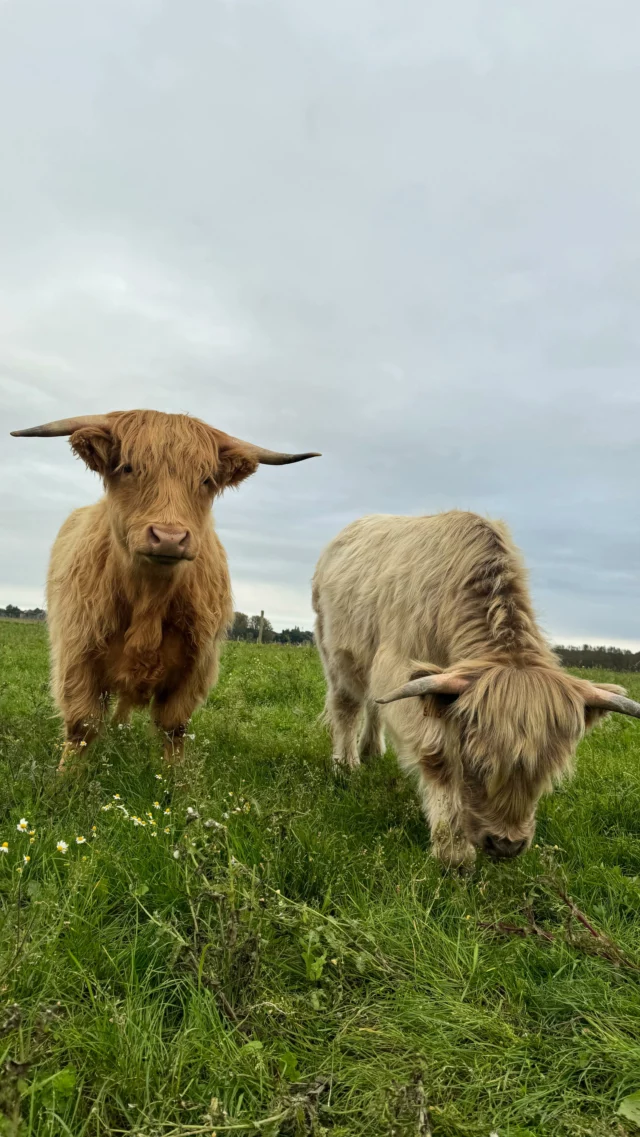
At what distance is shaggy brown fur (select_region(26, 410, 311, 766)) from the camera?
4.59m

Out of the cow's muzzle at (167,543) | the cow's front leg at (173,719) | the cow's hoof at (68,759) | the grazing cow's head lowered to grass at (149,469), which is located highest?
the grazing cow's head lowered to grass at (149,469)

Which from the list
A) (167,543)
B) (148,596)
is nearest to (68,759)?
(148,596)

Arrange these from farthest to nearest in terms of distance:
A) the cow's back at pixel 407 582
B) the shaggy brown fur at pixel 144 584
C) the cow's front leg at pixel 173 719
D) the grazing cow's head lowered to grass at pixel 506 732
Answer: the cow's front leg at pixel 173 719
the cow's back at pixel 407 582
the shaggy brown fur at pixel 144 584
the grazing cow's head lowered to grass at pixel 506 732

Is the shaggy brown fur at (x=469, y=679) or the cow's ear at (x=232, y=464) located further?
the cow's ear at (x=232, y=464)

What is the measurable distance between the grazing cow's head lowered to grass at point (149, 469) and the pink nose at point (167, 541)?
0.05 ft

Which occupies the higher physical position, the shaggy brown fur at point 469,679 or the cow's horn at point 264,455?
the cow's horn at point 264,455

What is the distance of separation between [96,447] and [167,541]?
0.95 metres

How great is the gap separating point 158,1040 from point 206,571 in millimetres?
3390

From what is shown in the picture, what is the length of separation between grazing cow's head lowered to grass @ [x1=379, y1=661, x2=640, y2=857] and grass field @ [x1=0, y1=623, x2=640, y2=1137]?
10.1 inches

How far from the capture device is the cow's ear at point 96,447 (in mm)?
4609

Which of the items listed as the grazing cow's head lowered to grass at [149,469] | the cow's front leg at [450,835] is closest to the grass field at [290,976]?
the cow's front leg at [450,835]

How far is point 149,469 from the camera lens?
4551mm

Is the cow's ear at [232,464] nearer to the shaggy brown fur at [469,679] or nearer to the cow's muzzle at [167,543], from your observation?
the cow's muzzle at [167,543]

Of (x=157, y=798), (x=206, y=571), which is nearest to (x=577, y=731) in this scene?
(x=157, y=798)
